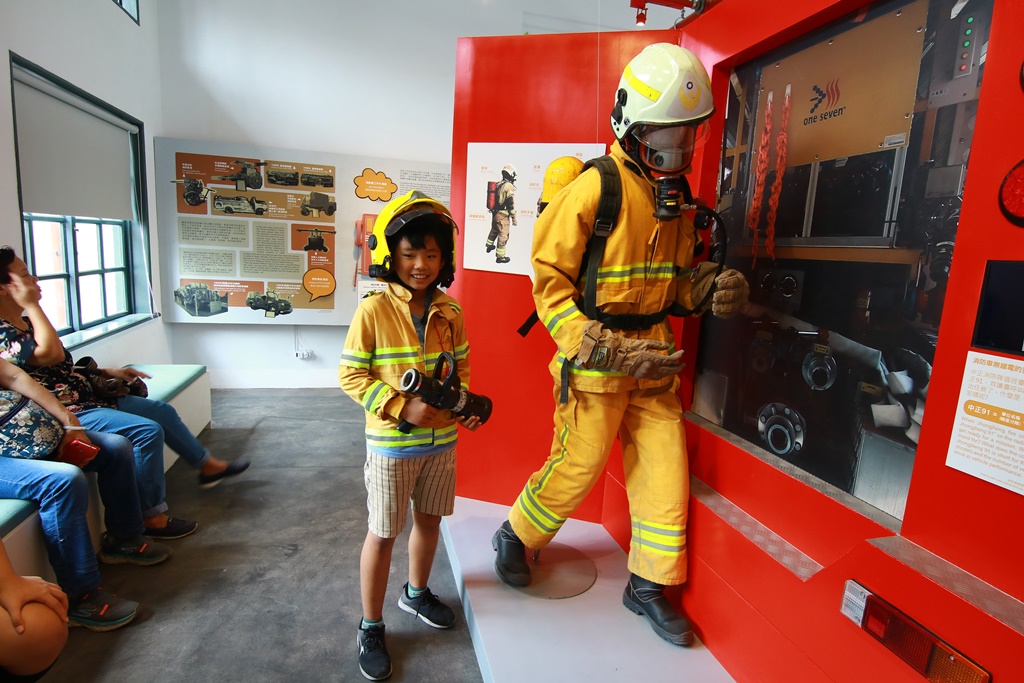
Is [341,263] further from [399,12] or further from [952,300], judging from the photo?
[952,300]

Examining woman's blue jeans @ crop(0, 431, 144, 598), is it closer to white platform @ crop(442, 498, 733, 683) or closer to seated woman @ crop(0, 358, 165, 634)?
seated woman @ crop(0, 358, 165, 634)

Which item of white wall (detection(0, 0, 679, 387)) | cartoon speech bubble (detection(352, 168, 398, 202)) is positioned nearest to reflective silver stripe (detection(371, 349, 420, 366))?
white wall (detection(0, 0, 679, 387))

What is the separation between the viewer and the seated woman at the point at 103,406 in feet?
7.73

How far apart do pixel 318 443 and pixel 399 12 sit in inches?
168

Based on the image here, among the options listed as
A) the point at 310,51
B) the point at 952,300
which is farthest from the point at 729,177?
the point at 310,51

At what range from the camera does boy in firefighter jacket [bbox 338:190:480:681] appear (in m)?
1.71

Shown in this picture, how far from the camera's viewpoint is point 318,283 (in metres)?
5.48

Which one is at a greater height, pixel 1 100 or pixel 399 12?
pixel 399 12

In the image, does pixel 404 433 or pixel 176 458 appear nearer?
pixel 404 433

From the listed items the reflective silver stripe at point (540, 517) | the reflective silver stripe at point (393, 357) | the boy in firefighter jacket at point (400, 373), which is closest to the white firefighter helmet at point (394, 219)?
the boy in firefighter jacket at point (400, 373)

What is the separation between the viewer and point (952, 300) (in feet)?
4.10

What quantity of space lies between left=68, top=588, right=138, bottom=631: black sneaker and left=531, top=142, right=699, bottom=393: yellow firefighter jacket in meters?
2.05

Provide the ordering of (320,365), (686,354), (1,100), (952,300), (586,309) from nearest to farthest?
(952,300)
(586,309)
(686,354)
(1,100)
(320,365)

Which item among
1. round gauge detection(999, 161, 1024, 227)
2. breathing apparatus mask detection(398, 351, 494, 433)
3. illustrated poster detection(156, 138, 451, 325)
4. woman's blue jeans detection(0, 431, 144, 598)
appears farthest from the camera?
illustrated poster detection(156, 138, 451, 325)
